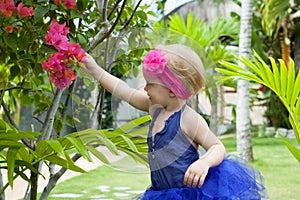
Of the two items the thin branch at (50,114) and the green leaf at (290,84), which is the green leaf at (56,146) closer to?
the thin branch at (50,114)

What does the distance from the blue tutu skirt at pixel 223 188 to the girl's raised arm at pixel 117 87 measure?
0.71ft

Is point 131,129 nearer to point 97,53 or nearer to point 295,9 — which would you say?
point 97,53

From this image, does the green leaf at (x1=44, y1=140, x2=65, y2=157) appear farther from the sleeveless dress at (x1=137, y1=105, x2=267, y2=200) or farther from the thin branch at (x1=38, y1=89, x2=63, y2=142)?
the thin branch at (x1=38, y1=89, x2=63, y2=142)

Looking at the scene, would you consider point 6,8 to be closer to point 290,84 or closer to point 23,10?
point 23,10

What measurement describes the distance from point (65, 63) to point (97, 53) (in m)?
0.14

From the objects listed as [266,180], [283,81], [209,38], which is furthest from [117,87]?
[209,38]

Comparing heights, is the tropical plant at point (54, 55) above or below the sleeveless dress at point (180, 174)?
above

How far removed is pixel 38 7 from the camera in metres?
1.65

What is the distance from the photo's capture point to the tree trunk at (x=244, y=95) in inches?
211

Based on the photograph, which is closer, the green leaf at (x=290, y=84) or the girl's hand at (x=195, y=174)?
the girl's hand at (x=195, y=174)

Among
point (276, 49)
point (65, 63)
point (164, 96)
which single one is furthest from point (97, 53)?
point (276, 49)

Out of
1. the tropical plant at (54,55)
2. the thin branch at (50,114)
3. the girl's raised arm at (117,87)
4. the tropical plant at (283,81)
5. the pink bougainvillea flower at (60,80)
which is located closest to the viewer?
the girl's raised arm at (117,87)

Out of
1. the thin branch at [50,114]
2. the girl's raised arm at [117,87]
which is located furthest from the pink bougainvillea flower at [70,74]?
the thin branch at [50,114]

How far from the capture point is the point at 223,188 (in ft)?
4.71
